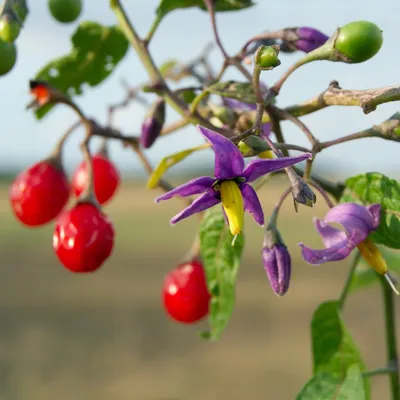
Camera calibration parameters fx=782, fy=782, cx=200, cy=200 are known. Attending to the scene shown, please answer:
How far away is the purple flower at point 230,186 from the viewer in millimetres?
876

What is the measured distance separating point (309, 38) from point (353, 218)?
32 centimetres

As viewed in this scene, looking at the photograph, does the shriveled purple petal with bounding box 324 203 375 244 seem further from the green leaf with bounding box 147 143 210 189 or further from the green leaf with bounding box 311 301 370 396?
the green leaf with bounding box 311 301 370 396

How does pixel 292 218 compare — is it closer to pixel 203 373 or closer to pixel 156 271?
pixel 156 271

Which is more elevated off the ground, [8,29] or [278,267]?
[8,29]

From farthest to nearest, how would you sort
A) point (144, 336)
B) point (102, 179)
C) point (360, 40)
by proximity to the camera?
point (144, 336) < point (102, 179) < point (360, 40)

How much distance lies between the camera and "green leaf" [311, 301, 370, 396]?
4.59ft

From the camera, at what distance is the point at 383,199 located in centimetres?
107

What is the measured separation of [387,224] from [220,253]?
0.36 meters

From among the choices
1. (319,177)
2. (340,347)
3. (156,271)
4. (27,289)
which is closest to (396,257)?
(340,347)

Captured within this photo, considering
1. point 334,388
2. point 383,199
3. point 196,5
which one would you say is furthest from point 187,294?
point 383,199

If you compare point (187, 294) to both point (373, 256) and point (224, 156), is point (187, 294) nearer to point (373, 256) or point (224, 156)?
point (373, 256)

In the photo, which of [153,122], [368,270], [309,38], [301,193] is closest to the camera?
[301,193]

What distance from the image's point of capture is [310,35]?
118cm

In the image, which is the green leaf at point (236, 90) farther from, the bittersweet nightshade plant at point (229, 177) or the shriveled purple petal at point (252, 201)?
the shriveled purple petal at point (252, 201)
